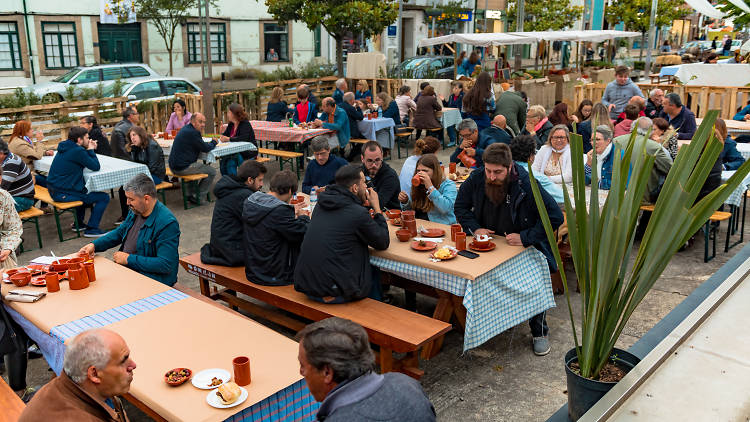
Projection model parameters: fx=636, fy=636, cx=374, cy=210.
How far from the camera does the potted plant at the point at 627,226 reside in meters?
2.43

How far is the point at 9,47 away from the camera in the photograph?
72.1 feet

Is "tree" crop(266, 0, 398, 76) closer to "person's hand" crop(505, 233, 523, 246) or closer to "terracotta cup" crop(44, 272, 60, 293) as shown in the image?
"person's hand" crop(505, 233, 523, 246)

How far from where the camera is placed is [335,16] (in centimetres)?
1827

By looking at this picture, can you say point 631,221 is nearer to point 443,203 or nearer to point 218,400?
point 218,400

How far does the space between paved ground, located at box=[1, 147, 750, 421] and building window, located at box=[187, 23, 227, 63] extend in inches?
896

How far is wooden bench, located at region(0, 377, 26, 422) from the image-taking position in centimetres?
353

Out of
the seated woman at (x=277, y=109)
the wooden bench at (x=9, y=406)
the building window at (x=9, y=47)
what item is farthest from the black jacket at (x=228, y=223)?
the building window at (x=9, y=47)

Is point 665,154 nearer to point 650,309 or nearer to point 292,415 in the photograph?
point 650,309

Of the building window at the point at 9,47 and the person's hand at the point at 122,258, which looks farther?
the building window at the point at 9,47

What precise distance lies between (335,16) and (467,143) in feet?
37.9

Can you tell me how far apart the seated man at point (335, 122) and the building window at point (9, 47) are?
16.2 m

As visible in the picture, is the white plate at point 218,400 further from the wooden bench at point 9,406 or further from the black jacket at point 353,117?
the black jacket at point 353,117

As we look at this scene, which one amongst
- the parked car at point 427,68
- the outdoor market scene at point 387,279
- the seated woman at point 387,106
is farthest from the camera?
the parked car at point 427,68

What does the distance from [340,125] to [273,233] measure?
21.2 ft
